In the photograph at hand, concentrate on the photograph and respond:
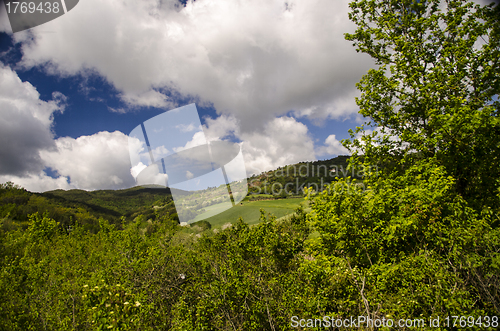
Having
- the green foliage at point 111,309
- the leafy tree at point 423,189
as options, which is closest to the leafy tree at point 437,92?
the leafy tree at point 423,189

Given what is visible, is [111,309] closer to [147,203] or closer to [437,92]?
[437,92]

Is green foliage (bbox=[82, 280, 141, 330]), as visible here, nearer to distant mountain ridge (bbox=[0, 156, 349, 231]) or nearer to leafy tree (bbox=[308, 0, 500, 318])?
leafy tree (bbox=[308, 0, 500, 318])

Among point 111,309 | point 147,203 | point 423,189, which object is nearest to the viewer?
point 111,309

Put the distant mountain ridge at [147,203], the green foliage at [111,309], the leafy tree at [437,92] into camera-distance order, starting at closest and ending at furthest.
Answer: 1. the green foliage at [111,309]
2. the leafy tree at [437,92]
3. the distant mountain ridge at [147,203]

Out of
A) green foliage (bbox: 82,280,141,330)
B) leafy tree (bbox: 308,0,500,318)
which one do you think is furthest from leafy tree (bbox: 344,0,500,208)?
green foliage (bbox: 82,280,141,330)

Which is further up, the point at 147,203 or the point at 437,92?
the point at 147,203

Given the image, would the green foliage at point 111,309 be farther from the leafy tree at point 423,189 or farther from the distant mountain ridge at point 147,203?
the distant mountain ridge at point 147,203

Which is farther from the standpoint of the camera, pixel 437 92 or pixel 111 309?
pixel 437 92

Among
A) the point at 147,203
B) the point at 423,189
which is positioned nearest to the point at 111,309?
the point at 423,189

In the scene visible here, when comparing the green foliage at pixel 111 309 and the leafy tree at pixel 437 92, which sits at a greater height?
the leafy tree at pixel 437 92

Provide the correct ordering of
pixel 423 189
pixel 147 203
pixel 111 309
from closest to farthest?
A: pixel 111 309 < pixel 423 189 < pixel 147 203

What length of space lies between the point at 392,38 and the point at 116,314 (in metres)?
12.9

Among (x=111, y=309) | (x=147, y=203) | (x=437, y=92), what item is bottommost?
(x=111, y=309)

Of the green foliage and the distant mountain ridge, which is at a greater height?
the distant mountain ridge
